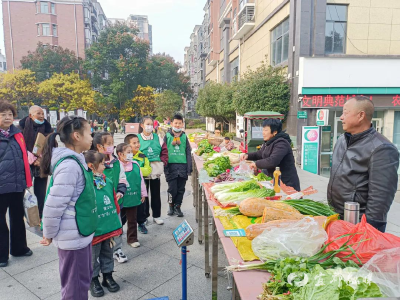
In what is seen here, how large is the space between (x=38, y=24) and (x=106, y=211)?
5458 cm

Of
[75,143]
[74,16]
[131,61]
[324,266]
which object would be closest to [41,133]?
[75,143]

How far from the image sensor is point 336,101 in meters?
12.4

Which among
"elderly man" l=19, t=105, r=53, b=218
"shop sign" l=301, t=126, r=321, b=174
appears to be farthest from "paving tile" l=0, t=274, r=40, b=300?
"shop sign" l=301, t=126, r=321, b=174

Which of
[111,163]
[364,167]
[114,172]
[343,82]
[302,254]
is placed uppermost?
[343,82]

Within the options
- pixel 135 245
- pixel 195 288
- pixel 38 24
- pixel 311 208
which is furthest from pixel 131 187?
pixel 38 24

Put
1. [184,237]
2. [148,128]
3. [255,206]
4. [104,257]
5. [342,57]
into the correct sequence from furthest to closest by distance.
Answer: [342,57] < [148,128] < [104,257] < [255,206] < [184,237]

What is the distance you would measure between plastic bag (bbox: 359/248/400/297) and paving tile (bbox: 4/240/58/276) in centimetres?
393

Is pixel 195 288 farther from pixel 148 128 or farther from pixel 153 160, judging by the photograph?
pixel 148 128

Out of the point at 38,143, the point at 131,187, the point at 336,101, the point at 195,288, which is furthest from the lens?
the point at 336,101

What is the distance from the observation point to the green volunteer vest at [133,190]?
4.05m

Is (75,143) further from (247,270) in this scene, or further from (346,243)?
(346,243)

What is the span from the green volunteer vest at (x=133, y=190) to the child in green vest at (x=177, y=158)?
1236mm

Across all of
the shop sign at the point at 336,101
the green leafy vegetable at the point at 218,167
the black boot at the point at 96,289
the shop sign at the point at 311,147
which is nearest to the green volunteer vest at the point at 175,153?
the green leafy vegetable at the point at 218,167

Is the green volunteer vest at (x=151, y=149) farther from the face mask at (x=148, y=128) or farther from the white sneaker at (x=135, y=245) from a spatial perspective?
the white sneaker at (x=135, y=245)
